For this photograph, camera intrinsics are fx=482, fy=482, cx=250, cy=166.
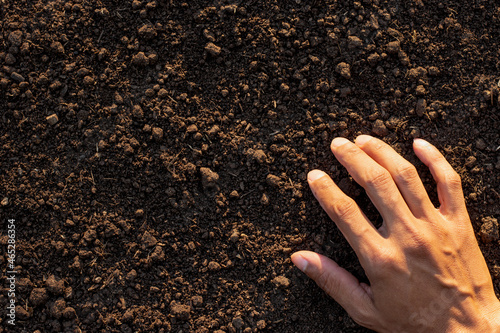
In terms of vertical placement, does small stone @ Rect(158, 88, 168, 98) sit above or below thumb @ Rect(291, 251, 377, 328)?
above

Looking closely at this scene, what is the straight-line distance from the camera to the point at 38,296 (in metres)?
2.43

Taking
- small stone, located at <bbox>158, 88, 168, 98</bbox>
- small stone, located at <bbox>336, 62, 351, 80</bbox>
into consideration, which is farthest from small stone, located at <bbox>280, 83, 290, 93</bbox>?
small stone, located at <bbox>158, 88, 168, 98</bbox>

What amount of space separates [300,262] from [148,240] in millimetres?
784

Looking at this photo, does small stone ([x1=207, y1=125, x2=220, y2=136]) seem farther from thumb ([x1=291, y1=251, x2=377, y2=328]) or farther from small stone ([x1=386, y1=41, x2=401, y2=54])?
small stone ([x1=386, y1=41, x2=401, y2=54])

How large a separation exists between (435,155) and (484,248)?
583 mm

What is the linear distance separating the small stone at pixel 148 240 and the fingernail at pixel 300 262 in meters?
0.73

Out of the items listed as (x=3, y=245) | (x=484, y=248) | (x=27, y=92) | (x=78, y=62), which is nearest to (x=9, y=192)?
(x=3, y=245)

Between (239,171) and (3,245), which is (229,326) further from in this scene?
(3,245)

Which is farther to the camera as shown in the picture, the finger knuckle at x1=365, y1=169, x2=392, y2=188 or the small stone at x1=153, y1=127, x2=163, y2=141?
the small stone at x1=153, y1=127, x2=163, y2=141

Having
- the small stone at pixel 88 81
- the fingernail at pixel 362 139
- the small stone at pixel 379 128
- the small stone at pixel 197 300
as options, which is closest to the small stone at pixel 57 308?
the small stone at pixel 197 300

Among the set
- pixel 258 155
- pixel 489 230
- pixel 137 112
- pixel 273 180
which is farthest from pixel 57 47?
pixel 489 230

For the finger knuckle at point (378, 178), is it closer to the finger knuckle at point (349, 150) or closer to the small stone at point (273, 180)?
the finger knuckle at point (349, 150)

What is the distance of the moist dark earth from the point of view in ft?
8.10

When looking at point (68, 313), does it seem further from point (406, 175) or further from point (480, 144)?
point (480, 144)
